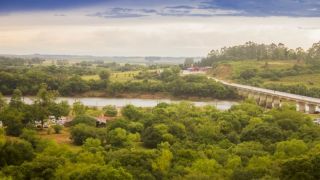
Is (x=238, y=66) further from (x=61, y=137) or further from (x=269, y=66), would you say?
(x=61, y=137)

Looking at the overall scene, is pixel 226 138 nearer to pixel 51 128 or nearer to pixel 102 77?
pixel 51 128

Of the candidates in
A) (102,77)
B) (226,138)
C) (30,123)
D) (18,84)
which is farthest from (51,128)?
(102,77)

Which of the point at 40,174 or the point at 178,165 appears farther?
the point at 178,165

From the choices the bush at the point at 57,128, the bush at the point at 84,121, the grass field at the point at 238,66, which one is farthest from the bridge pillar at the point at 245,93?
the bush at the point at 57,128

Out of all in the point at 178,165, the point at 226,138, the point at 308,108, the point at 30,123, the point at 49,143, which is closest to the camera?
the point at 178,165

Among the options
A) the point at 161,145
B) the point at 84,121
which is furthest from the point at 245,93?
the point at 161,145

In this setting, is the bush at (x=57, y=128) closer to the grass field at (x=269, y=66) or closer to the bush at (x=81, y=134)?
the bush at (x=81, y=134)
